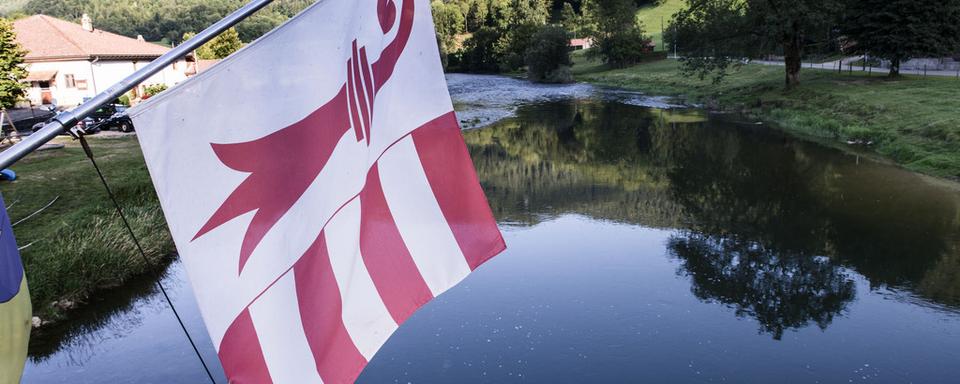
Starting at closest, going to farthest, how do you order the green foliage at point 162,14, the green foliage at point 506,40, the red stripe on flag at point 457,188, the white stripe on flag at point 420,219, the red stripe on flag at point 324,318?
the red stripe on flag at point 324,318, the white stripe on flag at point 420,219, the red stripe on flag at point 457,188, the green foliage at point 162,14, the green foliage at point 506,40

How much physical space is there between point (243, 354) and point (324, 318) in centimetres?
57

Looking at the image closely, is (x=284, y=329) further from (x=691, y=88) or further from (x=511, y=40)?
(x=511, y=40)

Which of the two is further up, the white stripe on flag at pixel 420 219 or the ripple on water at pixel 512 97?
the white stripe on flag at pixel 420 219

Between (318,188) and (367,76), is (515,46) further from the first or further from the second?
(318,188)

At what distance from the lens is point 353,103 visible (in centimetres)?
396

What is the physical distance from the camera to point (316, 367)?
12.1 ft

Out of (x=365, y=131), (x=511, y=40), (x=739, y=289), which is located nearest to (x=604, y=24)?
(x=511, y=40)

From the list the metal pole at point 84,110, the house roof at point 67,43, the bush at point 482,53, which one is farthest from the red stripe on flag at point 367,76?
the bush at point 482,53

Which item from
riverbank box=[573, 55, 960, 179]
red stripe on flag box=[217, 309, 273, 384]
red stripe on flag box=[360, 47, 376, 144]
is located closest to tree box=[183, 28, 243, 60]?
riverbank box=[573, 55, 960, 179]

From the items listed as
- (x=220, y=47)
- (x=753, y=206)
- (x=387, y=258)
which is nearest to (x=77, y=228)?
(x=387, y=258)

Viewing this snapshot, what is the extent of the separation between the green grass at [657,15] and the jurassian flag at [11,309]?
344ft

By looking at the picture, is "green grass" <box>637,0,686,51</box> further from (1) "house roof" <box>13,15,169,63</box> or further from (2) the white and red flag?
(2) the white and red flag

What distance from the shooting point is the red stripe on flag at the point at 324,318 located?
3686mm

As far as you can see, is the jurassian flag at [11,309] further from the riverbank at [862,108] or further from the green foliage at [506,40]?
the green foliage at [506,40]
